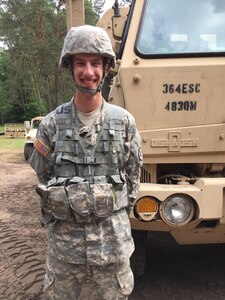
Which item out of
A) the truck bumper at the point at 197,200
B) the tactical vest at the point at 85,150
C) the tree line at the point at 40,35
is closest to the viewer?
the tactical vest at the point at 85,150

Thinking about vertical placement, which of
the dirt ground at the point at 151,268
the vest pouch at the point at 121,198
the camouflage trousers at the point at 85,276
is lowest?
the dirt ground at the point at 151,268

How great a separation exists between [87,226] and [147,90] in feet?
4.12

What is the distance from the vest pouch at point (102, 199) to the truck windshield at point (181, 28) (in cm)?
136

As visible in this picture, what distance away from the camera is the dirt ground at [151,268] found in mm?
3297

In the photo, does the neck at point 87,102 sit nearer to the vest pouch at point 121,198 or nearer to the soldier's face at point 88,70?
the soldier's face at point 88,70

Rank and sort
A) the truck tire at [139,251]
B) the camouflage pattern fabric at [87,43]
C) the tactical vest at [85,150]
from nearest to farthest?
the camouflage pattern fabric at [87,43] → the tactical vest at [85,150] → the truck tire at [139,251]

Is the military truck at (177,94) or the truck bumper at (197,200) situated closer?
the truck bumper at (197,200)

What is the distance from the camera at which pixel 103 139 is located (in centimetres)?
214

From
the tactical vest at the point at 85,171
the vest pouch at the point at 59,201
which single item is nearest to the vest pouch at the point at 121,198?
the tactical vest at the point at 85,171

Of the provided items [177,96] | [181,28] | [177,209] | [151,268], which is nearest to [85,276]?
[177,209]

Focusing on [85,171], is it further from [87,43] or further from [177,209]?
[177,209]

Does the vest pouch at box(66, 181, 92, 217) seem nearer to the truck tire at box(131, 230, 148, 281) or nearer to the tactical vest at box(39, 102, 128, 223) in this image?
the tactical vest at box(39, 102, 128, 223)

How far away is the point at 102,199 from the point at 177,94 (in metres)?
1.25

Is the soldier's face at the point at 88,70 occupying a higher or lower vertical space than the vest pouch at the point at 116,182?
higher
